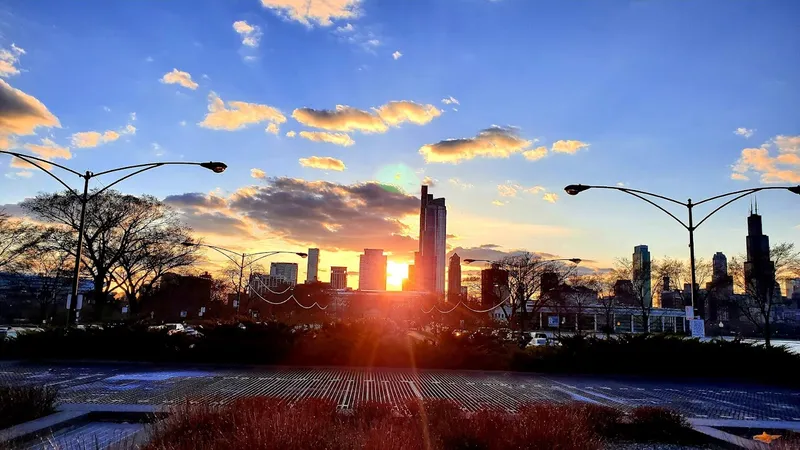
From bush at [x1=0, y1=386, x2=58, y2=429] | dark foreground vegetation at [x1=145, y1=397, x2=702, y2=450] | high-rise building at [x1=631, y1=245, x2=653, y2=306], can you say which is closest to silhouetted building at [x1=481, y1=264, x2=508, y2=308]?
high-rise building at [x1=631, y1=245, x2=653, y2=306]

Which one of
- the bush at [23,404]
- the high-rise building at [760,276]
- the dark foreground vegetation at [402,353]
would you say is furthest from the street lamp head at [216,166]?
the high-rise building at [760,276]

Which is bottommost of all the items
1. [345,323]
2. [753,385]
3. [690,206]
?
[753,385]

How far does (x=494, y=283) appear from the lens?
7375 cm

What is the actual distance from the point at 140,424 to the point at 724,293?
82.6 metres

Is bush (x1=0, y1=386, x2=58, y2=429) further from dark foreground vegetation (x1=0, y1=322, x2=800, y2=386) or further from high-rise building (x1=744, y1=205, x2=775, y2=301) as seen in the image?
high-rise building (x1=744, y1=205, x2=775, y2=301)

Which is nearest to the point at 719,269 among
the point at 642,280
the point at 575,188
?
the point at 642,280

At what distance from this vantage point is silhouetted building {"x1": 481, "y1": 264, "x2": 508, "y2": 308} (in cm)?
6975

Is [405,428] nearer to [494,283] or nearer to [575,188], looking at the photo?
[575,188]

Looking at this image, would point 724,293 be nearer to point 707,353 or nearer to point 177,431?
point 707,353

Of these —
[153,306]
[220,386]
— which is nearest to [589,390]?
[220,386]

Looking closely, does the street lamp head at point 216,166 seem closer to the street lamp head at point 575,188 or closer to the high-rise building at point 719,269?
the street lamp head at point 575,188

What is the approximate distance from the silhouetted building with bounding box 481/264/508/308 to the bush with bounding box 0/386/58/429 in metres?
61.5

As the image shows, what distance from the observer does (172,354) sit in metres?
22.8

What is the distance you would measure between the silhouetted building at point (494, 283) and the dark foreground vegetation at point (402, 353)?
149 ft
